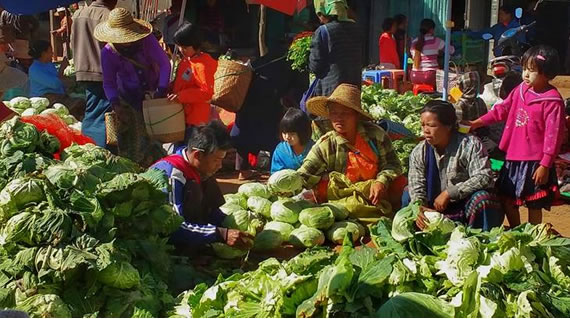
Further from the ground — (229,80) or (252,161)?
(229,80)

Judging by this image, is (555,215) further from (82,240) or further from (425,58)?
(425,58)

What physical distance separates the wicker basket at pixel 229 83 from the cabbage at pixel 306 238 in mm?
2736

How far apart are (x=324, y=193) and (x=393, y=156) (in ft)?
1.95

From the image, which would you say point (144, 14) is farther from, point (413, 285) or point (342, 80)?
point (413, 285)

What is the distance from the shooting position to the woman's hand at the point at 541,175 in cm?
533

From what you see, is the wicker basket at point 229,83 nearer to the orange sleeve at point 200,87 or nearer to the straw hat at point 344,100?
the orange sleeve at point 200,87

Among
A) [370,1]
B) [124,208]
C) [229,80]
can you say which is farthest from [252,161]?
[370,1]

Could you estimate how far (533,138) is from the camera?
5461 millimetres

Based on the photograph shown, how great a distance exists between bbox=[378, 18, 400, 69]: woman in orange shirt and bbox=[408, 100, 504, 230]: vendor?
832 centimetres

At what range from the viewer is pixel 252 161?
8.29 metres

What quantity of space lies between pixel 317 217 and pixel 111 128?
250 cm

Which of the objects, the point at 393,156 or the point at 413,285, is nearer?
the point at 413,285

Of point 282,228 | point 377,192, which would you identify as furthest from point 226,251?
point 377,192

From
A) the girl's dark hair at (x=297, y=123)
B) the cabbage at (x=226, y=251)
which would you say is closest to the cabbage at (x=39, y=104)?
the girl's dark hair at (x=297, y=123)
